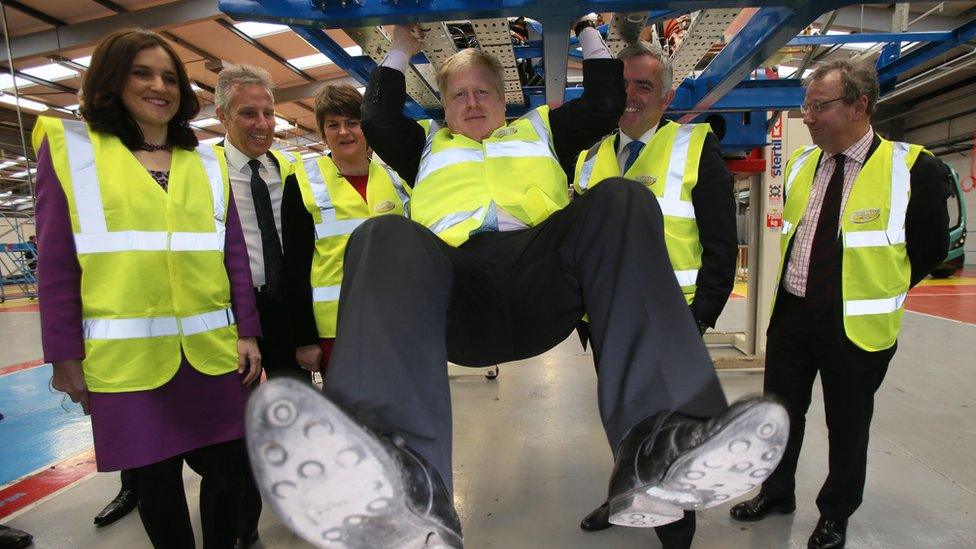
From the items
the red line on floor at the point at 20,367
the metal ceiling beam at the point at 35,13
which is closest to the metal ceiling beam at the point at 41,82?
the metal ceiling beam at the point at 35,13

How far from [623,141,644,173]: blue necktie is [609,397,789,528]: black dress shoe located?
107 cm

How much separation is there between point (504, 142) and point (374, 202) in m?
0.63

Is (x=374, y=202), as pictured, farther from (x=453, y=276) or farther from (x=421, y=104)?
(x=453, y=276)

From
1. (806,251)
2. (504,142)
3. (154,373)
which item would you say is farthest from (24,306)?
(806,251)

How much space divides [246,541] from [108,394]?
3.04 ft

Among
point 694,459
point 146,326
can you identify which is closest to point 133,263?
point 146,326

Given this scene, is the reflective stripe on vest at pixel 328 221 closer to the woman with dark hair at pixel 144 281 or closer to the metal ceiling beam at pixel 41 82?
the woman with dark hair at pixel 144 281

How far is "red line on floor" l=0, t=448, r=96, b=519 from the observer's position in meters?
2.23

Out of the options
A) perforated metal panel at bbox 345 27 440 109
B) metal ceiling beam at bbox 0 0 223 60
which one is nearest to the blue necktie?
perforated metal panel at bbox 345 27 440 109

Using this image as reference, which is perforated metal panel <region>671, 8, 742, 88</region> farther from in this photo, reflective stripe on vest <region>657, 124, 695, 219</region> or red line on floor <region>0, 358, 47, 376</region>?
red line on floor <region>0, 358, 47, 376</region>

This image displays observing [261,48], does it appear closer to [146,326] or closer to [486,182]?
[146,326]

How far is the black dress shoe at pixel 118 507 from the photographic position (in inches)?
79.5

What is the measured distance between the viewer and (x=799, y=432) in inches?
73.5

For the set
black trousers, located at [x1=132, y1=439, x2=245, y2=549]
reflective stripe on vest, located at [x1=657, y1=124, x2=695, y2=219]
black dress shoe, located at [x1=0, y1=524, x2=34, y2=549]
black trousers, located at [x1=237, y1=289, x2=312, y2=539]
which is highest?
reflective stripe on vest, located at [x1=657, y1=124, x2=695, y2=219]
